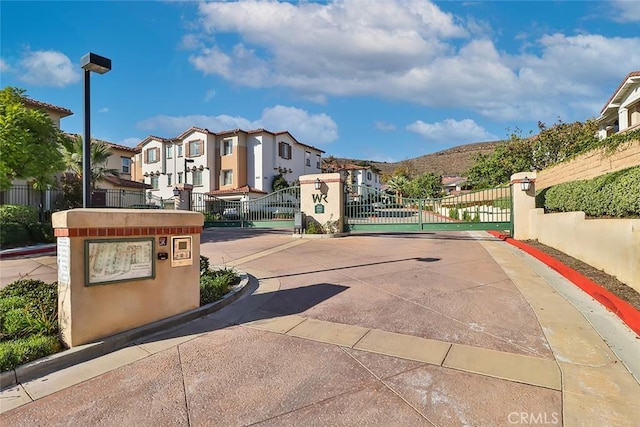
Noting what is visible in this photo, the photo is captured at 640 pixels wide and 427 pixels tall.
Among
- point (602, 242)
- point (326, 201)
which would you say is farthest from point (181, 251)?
point (326, 201)

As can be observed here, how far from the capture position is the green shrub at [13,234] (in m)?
12.9

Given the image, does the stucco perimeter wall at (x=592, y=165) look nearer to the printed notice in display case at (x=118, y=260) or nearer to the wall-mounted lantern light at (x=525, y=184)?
the wall-mounted lantern light at (x=525, y=184)

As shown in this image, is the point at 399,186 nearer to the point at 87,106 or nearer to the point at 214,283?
the point at 214,283

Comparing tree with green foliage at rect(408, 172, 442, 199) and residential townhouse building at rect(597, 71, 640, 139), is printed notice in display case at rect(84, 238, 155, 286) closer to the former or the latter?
residential townhouse building at rect(597, 71, 640, 139)

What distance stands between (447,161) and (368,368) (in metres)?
107

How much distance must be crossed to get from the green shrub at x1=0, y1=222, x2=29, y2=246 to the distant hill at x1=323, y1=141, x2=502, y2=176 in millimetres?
86071

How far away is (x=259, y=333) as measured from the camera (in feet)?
15.8

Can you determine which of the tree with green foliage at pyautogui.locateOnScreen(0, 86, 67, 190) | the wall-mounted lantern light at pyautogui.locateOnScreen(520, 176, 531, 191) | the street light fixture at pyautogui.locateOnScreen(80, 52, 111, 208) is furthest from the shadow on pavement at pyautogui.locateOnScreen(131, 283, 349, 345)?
the tree with green foliage at pyautogui.locateOnScreen(0, 86, 67, 190)

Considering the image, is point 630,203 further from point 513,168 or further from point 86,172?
point 513,168

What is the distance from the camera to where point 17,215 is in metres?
14.5

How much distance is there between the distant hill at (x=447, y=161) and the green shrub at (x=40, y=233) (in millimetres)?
85275

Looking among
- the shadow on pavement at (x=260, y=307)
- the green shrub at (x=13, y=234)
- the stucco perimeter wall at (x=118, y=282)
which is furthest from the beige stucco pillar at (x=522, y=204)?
the green shrub at (x=13, y=234)

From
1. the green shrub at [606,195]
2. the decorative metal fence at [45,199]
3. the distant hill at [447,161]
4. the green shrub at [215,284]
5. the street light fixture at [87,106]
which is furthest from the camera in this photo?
the distant hill at [447,161]

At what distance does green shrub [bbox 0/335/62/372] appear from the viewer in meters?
3.65
